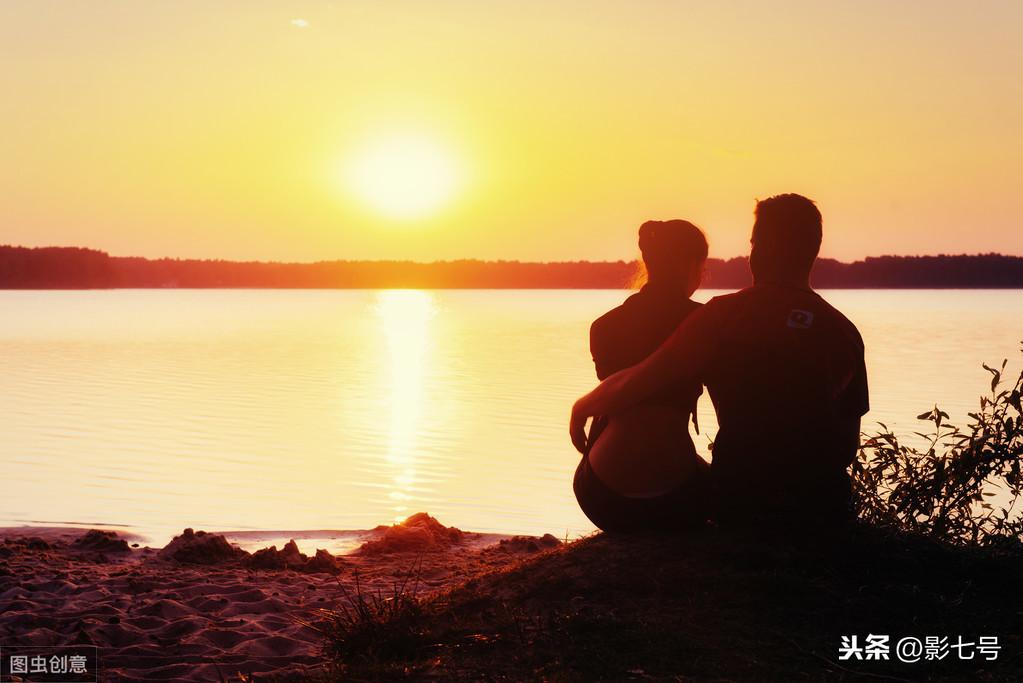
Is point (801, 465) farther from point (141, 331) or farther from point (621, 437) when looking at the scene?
point (141, 331)

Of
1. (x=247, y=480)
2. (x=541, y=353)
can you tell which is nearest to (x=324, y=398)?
(x=247, y=480)

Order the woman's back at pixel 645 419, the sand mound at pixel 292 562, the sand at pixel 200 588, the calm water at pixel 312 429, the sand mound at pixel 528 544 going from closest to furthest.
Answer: the woman's back at pixel 645 419 < the sand at pixel 200 588 < the sand mound at pixel 292 562 < the sand mound at pixel 528 544 < the calm water at pixel 312 429

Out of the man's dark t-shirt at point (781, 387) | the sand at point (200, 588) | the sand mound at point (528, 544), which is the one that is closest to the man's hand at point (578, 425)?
the man's dark t-shirt at point (781, 387)

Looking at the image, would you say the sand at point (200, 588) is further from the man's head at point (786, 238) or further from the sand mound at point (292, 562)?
the man's head at point (786, 238)

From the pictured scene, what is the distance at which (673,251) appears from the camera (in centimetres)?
576

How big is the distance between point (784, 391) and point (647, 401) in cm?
73

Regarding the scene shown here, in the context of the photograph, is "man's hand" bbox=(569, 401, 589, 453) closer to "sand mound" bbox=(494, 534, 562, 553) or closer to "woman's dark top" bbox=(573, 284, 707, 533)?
"woman's dark top" bbox=(573, 284, 707, 533)

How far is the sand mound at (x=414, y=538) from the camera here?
31.0ft

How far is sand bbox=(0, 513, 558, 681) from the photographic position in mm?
6074

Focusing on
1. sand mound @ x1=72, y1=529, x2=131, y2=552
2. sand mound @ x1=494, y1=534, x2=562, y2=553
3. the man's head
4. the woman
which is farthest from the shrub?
sand mound @ x1=72, y1=529, x2=131, y2=552

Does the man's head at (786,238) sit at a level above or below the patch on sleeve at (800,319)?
above

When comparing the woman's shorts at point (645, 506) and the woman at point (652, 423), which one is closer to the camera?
the woman at point (652, 423)

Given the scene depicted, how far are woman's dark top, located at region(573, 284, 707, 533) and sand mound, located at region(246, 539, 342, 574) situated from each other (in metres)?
3.30

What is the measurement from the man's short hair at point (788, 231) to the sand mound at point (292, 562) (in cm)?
472
